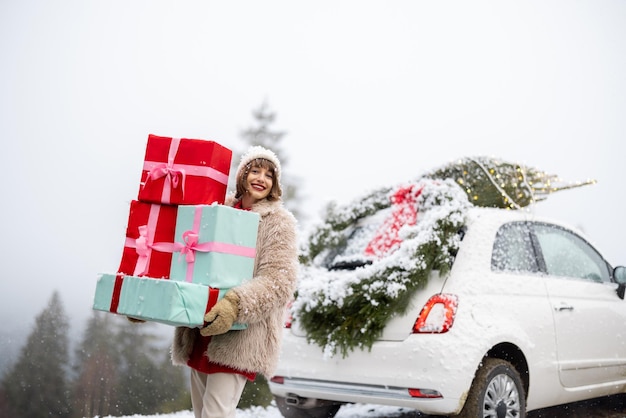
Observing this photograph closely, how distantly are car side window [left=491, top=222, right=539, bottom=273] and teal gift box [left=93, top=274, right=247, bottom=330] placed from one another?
2.29 m

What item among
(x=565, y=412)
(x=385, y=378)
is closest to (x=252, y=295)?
(x=385, y=378)

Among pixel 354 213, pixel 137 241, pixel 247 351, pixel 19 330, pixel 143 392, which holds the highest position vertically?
pixel 354 213

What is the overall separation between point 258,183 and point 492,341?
1940 mm

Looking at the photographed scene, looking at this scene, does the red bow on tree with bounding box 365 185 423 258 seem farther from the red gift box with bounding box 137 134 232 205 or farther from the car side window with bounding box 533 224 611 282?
the red gift box with bounding box 137 134 232 205

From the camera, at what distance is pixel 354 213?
16.3ft

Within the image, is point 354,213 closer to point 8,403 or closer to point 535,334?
point 535,334

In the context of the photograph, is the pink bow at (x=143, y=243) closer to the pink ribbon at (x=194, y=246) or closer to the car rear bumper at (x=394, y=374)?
the pink ribbon at (x=194, y=246)

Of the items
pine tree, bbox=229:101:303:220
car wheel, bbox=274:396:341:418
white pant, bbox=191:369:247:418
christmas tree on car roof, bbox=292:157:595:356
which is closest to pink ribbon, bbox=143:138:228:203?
white pant, bbox=191:369:247:418

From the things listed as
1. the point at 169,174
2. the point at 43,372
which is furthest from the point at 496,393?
the point at 43,372

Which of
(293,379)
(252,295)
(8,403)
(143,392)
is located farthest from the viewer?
(143,392)

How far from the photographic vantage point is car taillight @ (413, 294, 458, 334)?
3.43m

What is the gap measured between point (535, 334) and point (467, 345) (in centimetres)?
83

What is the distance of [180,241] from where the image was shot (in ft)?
7.70

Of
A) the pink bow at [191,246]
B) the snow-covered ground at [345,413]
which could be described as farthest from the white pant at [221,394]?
the snow-covered ground at [345,413]
